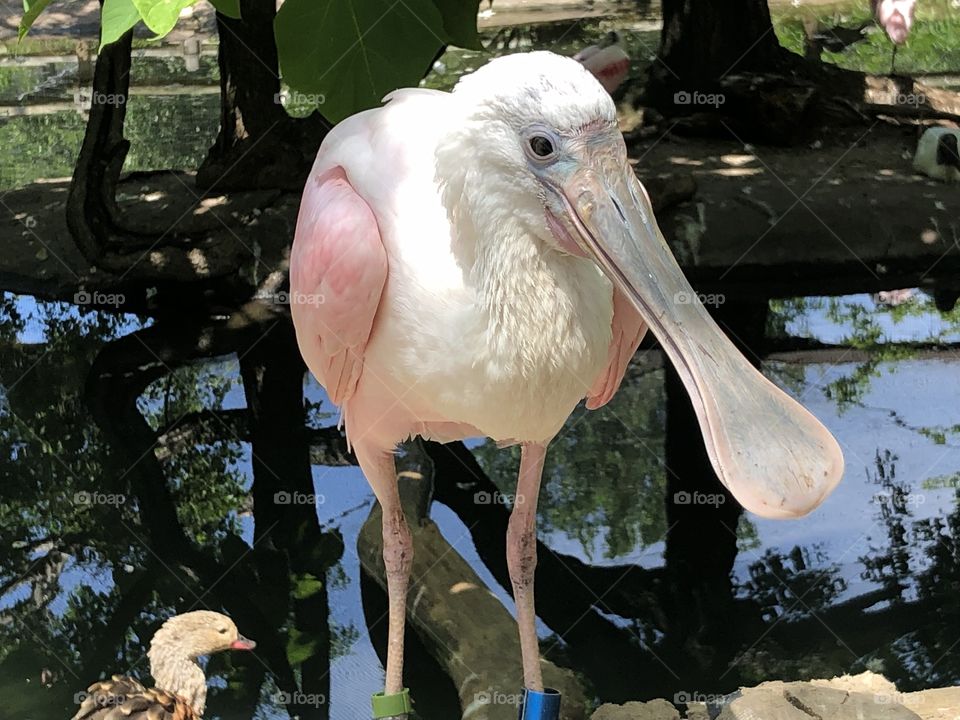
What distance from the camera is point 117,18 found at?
1993 millimetres

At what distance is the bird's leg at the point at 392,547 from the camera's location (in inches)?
119

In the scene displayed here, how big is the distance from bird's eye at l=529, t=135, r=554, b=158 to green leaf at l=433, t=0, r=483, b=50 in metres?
1.15

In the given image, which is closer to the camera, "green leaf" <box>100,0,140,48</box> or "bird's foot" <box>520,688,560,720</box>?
"green leaf" <box>100,0,140,48</box>

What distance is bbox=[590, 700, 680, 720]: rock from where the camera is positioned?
2979 millimetres

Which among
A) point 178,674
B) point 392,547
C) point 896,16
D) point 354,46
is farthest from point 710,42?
point 178,674

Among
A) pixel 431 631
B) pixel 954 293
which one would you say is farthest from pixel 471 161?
pixel 954 293

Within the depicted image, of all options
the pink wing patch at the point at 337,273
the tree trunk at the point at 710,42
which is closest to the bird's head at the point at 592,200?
the pink wing patch at the point at 337,273

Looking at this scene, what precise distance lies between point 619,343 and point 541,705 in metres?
0.87

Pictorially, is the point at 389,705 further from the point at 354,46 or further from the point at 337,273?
the point at 354,46

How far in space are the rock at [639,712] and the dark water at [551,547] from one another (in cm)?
53

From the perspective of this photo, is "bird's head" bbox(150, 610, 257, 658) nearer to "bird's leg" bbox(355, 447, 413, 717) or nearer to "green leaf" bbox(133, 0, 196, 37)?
"bird's leg" bbox(355, 447, 413, 717)

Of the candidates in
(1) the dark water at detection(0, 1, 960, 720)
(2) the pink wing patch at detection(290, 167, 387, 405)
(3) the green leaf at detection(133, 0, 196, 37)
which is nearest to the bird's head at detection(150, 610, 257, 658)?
(1) the dark water at detection(0, 1, 960, 720)

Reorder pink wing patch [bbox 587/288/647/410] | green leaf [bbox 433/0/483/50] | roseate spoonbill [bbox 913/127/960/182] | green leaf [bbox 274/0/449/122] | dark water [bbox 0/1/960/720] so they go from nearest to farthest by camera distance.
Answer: pink wing patch [bbox 587/288/647/410] < green leaf [bbox 274/0/449/122] < green leaf [bbox 433/0/483/50] < dark water [bbox 0/1/960/720] < roseate spoonbill [bbox 913/127/960/182]

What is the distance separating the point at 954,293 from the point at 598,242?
5.21 m
